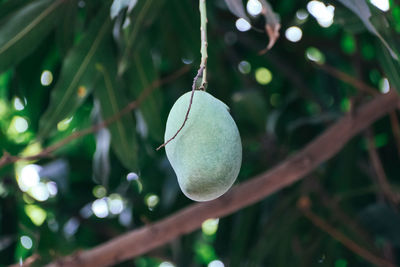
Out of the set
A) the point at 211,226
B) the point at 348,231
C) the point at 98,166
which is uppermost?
the point at 98,166

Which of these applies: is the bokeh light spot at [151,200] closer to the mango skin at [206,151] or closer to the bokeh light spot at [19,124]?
the bokeh light spot at [19,124]

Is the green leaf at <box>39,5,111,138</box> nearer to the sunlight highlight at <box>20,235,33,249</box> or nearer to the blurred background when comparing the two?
the blurred background

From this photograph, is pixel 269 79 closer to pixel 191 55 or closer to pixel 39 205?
pixel 191 55

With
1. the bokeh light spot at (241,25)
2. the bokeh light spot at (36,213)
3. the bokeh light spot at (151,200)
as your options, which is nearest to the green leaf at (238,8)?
the bokeh light spot at (241,25)

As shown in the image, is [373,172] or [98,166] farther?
[373,172]

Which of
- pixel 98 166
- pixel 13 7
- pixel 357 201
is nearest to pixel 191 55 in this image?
pixel 98 166

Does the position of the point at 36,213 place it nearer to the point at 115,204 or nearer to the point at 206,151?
the point at 115,204
